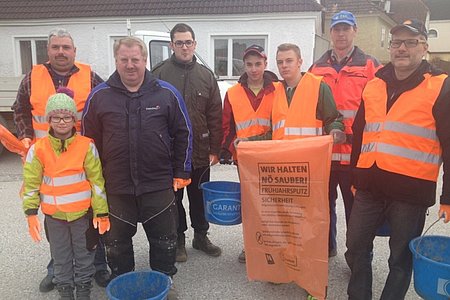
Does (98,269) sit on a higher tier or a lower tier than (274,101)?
lower

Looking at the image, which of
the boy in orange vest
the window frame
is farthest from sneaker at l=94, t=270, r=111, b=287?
the window frame

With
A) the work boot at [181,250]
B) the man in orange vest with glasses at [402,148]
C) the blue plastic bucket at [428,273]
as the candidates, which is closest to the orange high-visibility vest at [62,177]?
the work boot at [181,250]

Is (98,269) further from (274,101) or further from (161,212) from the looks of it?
(274,101)

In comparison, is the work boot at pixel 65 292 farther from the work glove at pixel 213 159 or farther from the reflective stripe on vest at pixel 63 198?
the work glove at pixel 213 159

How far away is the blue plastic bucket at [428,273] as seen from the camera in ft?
7.97

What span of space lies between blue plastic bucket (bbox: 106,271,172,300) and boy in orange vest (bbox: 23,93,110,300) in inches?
16.7

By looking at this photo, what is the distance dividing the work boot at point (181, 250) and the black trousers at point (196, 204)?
0.22 ft

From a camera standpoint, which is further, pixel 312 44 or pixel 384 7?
pixel 384 7

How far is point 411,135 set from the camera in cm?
262

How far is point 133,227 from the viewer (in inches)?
125

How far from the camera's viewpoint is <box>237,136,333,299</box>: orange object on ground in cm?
292

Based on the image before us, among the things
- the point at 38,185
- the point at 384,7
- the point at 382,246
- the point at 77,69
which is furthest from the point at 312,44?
the point at 384,7

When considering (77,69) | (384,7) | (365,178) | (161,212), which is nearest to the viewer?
(365,178)

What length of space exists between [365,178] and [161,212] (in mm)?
1509
